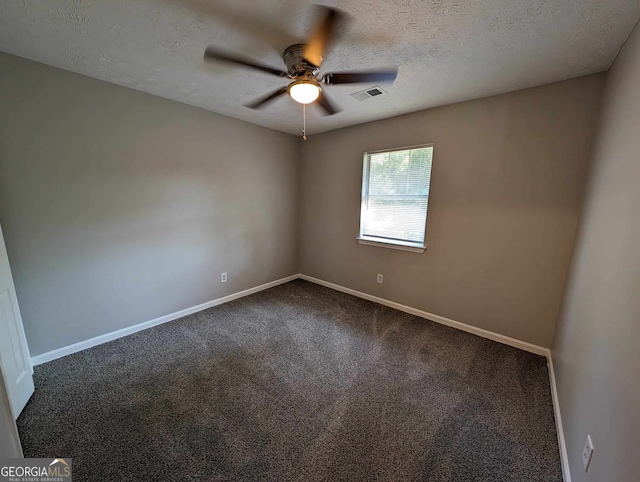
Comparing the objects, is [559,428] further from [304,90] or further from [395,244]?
[304,90]

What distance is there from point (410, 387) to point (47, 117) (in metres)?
3.48

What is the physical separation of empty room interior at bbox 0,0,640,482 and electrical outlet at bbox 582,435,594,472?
0.19 ft

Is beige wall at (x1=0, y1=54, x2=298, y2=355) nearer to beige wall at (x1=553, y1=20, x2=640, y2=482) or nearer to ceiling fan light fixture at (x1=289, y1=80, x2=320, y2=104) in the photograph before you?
ceiling fan light fixture at (x1=289, y1=80, x2=320, y2=104)

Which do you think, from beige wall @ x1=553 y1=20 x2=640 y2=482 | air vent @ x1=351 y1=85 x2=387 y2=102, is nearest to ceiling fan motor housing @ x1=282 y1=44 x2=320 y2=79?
air vent @ x1=351 y1=85 x2=387 y2=102

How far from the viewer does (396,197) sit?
3.06 metres

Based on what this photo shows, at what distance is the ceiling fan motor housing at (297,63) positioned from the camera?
5.17 ft

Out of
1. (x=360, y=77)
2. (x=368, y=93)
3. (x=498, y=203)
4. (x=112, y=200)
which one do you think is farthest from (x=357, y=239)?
(x=112, y=200)

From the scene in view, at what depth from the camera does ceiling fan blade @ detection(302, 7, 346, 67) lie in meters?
1.27

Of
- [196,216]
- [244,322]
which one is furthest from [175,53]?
[244,322]

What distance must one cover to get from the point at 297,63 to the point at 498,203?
214 centimetres

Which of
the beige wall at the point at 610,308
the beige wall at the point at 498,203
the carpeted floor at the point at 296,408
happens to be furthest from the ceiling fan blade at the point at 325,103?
the carpeted floor at the point at 296,408

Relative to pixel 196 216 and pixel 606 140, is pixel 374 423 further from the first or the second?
pixel 196 216

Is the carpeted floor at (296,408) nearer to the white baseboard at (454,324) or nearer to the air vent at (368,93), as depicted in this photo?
the white baseboard at (454,324)

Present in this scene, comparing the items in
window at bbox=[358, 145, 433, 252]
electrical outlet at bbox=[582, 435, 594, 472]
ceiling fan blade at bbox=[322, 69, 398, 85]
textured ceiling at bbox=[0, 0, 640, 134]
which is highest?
textured ceiling at bbox=[0, 0, 640, 134]
